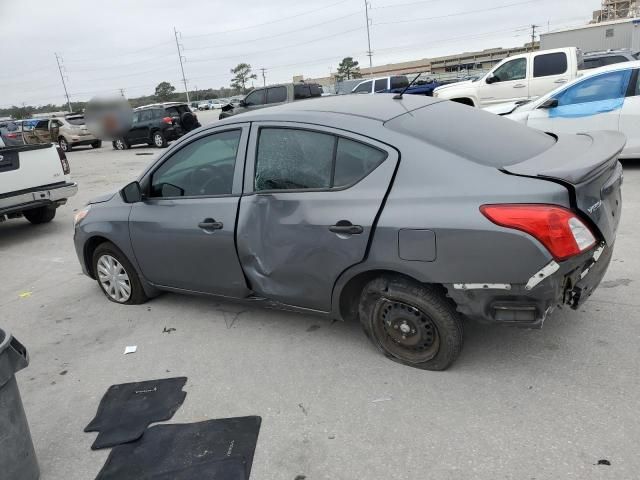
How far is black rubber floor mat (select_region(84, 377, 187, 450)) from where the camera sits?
115 inches

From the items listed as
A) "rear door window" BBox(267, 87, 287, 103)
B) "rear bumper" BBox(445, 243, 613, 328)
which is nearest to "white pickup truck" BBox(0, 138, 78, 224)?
"rear bumper" BBox(445, 243, 613, 328)

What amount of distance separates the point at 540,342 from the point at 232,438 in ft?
6.83

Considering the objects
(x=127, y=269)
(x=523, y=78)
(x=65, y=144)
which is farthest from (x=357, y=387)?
(x=65, y=144)

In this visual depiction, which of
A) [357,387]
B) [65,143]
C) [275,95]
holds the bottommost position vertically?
[357,387]

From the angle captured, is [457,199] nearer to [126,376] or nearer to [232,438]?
[232,438]

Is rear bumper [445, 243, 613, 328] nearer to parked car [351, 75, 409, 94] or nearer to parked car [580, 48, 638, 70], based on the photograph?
parked car [580, 48, 638, 70]

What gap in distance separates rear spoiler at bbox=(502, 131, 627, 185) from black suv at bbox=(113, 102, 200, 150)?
59.6 feet

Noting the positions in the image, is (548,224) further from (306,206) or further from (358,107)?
(358,107)

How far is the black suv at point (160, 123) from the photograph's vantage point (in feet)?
64.5

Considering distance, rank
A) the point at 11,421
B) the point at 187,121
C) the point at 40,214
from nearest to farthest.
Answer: the point at 11,421 < the point at 40,214 < the point at 187,121

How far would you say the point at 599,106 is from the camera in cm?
797

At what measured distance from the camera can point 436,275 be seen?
2.82m

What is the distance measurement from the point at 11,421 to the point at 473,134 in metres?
2.98

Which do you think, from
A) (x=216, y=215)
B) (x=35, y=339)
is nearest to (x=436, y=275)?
(x=216, y=215)
